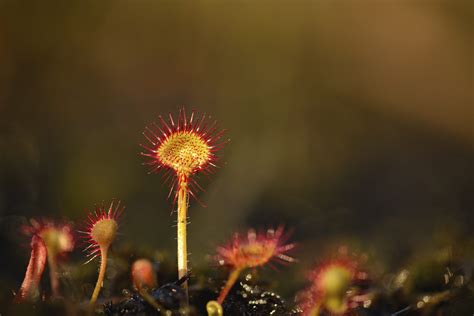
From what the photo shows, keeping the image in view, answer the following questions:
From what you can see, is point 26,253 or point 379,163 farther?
point 379,163

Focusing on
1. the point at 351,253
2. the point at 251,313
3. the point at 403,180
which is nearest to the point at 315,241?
the point at 351,253

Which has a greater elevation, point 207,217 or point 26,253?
point 207,217

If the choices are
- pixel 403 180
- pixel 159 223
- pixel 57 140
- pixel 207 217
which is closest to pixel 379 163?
pixel 403 180

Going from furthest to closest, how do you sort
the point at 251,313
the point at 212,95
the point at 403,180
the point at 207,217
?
the point at 212,95 → the point at 403,180 → the point at 207,217 → the point at 251,313

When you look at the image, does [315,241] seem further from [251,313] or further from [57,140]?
[57,140]

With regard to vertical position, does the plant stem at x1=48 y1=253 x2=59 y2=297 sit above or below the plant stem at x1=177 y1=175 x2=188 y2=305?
below

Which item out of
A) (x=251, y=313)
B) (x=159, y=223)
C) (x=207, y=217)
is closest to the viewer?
(x=251, y=313)

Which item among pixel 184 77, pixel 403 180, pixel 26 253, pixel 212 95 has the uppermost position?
pixel 184 77

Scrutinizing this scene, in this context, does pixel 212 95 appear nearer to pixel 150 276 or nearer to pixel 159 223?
pixel 159 223

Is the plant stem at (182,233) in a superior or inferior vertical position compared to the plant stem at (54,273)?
superior
